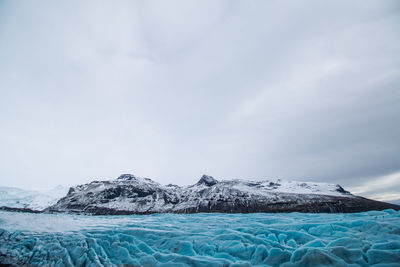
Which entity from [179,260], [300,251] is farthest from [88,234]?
[300,251]

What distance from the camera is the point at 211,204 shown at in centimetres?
3306

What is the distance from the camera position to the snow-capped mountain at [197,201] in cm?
3036

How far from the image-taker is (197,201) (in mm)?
34969

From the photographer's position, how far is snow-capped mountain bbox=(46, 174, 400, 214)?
3036 centimetres

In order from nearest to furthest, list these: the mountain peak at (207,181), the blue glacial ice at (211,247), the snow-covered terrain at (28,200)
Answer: the blue glacial ice at (211,247), the mountain peak at (207,181), the snow-covered terrain at (28,200)

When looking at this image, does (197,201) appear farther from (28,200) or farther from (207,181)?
(28,200)

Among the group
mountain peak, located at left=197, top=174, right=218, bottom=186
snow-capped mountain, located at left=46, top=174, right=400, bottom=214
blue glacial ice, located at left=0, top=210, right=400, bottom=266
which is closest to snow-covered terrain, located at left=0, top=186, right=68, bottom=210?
snow-capped mountain, located at left=46, top=174, right=400, bottom=214

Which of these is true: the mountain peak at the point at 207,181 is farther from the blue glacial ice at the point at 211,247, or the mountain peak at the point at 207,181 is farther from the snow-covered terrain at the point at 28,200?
the blue glacial ice at the point at 211,247

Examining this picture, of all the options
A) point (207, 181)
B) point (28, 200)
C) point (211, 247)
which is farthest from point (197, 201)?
point (28, 200)

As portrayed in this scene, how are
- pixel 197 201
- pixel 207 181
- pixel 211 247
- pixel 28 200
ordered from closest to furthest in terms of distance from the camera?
1. pixel 211 247
2. pixel 197 201
3. pixel 207 181
4. pixel 28 200

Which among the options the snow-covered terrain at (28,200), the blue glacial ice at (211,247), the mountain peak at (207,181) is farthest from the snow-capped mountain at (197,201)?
the blue glacial ice at (211,247)

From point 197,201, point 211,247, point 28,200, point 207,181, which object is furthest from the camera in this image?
point 28,200

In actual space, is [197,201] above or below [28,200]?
above

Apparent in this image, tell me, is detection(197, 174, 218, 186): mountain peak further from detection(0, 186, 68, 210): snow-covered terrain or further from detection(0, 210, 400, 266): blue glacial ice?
detection(0, 210, 400, 266): blue glacial ice
